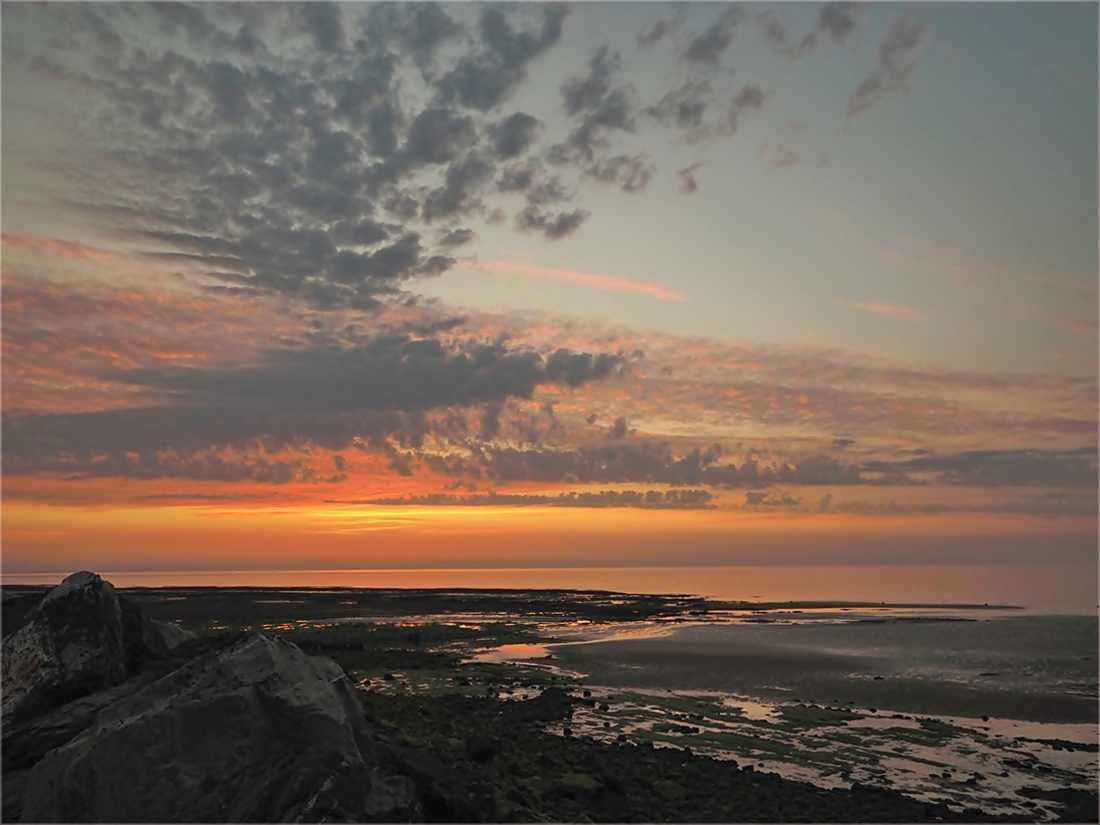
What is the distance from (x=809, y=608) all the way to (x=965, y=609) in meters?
19.2

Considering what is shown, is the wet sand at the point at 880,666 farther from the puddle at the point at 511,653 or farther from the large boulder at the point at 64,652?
the large boulder at the point at 64,652

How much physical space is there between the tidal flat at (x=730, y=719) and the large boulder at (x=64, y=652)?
238cm

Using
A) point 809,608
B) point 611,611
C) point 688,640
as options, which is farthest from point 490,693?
point 809,608

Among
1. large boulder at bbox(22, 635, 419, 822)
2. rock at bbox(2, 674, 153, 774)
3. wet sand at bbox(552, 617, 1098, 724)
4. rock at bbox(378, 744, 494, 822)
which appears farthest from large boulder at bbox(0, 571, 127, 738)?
wet sand at bbox(552, 617, 1098, 724)

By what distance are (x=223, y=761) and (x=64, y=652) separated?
17.2 ft

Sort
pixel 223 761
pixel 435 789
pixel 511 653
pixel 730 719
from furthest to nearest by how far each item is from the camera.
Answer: pixel 511 653, pixel 730 719, pixel 435 789, pixel 223 761

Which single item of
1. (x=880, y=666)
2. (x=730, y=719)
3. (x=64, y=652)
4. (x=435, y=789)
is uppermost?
(x=64, y=652)

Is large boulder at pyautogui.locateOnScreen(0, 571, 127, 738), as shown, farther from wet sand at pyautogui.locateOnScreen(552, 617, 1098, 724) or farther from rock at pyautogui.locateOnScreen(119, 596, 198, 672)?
wet sand at pyautogui.locateOnScreen(552, 617, 1098, 724)

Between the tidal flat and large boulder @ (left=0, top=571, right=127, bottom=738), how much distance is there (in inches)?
93.6

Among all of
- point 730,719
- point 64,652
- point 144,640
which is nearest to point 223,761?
point 64,652

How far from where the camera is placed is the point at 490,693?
95.7ft

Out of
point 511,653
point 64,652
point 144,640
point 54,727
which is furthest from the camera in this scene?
point 511,653

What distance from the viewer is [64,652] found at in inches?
492

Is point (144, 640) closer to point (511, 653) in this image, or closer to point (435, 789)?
point (435, 789)
